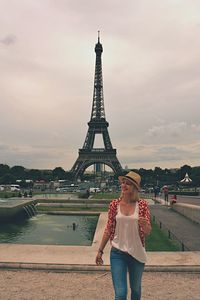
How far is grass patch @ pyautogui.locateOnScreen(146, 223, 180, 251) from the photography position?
41.5ft

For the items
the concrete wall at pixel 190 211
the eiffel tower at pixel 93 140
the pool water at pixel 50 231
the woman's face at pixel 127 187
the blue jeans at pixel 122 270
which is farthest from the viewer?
the eiffel tower at pixel 93 140

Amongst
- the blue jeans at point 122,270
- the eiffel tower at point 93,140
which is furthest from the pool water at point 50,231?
the eiffel tower at point 93,140

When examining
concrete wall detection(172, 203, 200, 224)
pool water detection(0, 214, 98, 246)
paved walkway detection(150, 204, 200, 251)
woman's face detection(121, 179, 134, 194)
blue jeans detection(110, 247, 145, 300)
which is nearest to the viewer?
blue jeans detection(110, 247, 145, 300)

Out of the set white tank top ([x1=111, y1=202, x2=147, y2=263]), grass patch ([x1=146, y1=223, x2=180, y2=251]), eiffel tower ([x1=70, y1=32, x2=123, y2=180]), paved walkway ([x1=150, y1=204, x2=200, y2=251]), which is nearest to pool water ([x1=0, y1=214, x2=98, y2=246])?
grass patch ([x1=146, y1=223, x2=180, y2=251])

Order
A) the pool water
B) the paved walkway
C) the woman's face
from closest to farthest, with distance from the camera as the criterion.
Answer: the woman's face < the paved walkway < the pool water

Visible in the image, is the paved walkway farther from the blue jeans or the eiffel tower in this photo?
the eiffel tower

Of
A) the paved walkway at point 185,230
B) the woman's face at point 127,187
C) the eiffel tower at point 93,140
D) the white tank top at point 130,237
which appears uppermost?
the eiffel tower at point 93,140

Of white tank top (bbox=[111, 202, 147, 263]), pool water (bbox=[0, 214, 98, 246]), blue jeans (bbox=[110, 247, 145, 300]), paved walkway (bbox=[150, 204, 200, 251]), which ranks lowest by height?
pool water (bbox=[0, 214, 98, 246])

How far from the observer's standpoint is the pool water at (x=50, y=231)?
1586 cm

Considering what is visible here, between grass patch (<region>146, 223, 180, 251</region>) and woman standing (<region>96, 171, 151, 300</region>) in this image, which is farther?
grass patch (<region>146, 223, 180, 251</region>)

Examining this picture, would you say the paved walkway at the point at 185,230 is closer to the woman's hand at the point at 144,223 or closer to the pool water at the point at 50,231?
the pool water at the point at 50,231

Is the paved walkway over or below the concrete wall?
below

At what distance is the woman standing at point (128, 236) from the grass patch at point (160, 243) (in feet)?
25.7

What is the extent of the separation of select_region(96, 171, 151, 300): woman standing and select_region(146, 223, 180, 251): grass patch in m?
7.83
